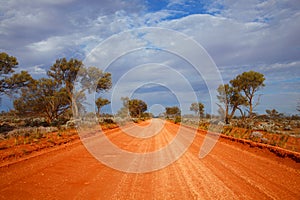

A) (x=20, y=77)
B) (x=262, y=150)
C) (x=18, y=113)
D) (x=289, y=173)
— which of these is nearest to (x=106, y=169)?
(x=289, y=173)

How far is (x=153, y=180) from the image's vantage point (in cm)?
666

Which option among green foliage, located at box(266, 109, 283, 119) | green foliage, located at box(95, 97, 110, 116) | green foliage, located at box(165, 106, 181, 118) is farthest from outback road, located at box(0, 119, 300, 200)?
green foliage, located at box(165, 106, 181, 118)

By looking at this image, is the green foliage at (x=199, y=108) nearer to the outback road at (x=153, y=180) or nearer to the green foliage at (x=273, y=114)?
the green foliage at (x=273, y=114)

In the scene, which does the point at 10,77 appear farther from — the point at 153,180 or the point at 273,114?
the point at 273,114

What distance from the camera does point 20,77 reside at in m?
23.8

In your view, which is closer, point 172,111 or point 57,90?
point 57,90

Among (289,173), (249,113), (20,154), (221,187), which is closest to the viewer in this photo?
(221,187)

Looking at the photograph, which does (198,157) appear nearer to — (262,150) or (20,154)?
(262,150)

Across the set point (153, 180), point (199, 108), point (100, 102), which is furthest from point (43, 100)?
point (199, 108)

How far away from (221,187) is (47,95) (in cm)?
3224

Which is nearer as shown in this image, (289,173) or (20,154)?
(289,173)

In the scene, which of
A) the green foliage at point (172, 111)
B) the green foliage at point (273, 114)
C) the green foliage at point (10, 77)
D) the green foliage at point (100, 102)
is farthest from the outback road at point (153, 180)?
the green foliage at point (172, 111)

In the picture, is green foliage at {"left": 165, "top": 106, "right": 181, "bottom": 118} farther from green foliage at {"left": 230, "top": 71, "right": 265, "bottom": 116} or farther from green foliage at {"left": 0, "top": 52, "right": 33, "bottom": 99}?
green foliage at {"left": 0, "top": 52, "right": 33, "bottom": 99}

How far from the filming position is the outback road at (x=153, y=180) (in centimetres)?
544
